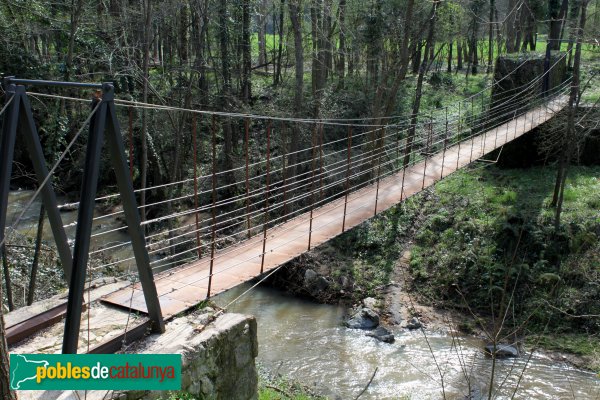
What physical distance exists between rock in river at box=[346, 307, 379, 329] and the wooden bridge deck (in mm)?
1936

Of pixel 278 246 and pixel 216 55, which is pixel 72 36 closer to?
pixel 278 246

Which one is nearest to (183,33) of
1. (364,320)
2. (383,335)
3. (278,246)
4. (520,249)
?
(364,320)

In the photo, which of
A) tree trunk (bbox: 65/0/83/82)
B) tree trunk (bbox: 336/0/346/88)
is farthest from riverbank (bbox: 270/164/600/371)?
tree trunk (bbox: 65/0/83/82)

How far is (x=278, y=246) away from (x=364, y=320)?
3553 mm

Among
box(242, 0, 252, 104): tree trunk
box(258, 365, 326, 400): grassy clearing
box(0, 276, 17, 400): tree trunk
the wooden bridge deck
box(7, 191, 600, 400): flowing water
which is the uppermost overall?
box(242, 0, 252, 104): tree trunk

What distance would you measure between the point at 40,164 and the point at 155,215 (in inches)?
357

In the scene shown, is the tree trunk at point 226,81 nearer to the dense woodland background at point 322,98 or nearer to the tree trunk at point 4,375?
the dense woodland background at point 322,98

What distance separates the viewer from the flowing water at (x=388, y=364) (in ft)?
20.1

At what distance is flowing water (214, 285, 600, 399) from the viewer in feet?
20.1

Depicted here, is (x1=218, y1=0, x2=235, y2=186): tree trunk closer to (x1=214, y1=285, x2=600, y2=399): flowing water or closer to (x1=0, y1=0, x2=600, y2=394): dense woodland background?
(x1=0, y1=0, x2=600, y2=394): dense woodland background

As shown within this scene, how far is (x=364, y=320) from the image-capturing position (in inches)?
304

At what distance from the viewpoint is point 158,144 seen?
11.6 m

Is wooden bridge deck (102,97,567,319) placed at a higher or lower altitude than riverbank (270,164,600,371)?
higher

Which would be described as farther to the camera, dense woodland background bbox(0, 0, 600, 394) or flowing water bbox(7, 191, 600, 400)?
dense woodland background bbox(0, 0, 600, 394)
